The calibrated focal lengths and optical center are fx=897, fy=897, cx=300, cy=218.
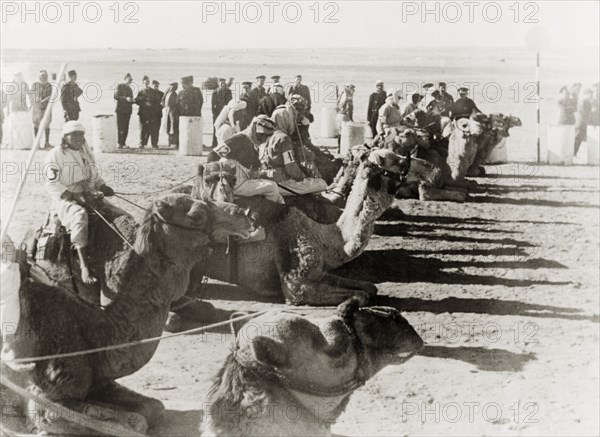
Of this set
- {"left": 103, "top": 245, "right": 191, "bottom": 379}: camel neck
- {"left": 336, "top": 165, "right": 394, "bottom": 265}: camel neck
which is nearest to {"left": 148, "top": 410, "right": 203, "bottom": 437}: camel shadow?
{"left": 103, "top": 245, "right": 191, "bottom": 379}: camel neck

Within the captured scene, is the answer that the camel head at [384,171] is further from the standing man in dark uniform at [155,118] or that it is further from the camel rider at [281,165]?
the standing man in dark uniform at [155,118]

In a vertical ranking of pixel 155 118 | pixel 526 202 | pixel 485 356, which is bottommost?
pixel 485 356

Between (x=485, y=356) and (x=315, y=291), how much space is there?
2.03 m

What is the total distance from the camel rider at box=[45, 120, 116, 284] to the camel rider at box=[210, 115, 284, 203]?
4.40 feet

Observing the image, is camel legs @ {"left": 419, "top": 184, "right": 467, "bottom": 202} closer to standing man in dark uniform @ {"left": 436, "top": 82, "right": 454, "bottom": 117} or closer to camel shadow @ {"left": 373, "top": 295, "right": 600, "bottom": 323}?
standing man in dark uniform @ {"left": 436, "top": 82, "right": 454, "bottom": 117}

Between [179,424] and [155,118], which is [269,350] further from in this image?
[155,118]

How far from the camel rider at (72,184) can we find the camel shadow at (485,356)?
10.8 ft

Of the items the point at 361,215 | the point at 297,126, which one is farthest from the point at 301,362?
the point at 297,126

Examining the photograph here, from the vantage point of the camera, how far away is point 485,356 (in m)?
8.45

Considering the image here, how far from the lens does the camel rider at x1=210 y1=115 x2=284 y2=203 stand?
961cm

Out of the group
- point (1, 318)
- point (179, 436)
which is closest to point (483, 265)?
point (179, 436)

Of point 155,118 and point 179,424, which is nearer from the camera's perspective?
point 179,424

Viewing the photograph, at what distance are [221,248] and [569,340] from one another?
3701mm

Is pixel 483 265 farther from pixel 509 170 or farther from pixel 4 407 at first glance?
pixel 509 170
